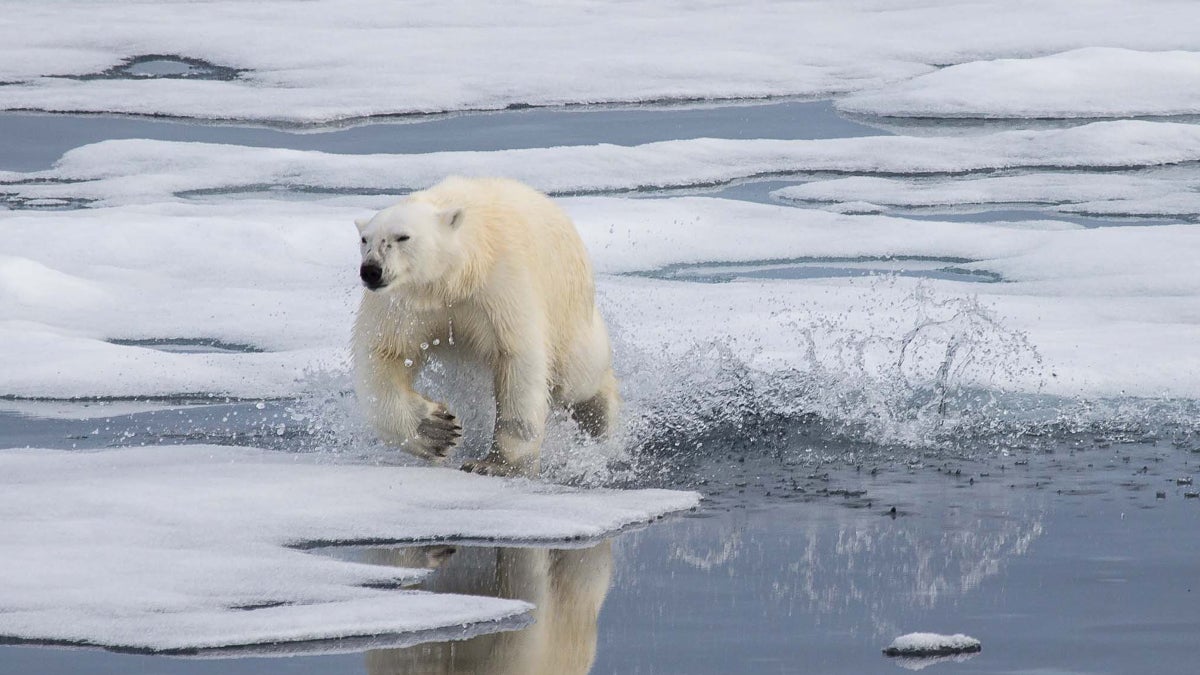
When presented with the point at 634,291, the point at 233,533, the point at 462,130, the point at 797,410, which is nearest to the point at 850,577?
the point at 233,533

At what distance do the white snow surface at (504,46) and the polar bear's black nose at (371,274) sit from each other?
Result: 8871mm

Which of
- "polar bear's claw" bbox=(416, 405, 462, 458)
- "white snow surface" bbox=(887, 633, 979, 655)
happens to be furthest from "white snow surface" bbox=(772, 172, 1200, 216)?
"white snow surface" bbox=(887, 633, 979, 655)

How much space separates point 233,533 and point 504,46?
1295cm

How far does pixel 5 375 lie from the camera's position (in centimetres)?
609

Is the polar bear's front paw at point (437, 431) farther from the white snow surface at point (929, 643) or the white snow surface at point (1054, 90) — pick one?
the white snow surface at point (1054, 90)

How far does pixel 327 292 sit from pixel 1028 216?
3931mm

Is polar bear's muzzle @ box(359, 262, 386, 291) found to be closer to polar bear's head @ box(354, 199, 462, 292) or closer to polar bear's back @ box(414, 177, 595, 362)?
polar bear's head @ box(354, 199, 462, 292)

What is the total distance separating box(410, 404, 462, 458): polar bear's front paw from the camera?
4.89 m

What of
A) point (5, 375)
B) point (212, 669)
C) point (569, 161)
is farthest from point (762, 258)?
point (212, 669)

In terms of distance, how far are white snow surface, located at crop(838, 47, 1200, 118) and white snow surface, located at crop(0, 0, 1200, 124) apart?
97 cm

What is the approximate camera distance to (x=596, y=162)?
10953 millimetres

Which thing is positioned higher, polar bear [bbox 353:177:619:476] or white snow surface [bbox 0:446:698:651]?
polar bear [bbox 353:177:619:476]

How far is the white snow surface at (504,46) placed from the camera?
551 inches

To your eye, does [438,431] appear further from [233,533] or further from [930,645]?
[930,645]
